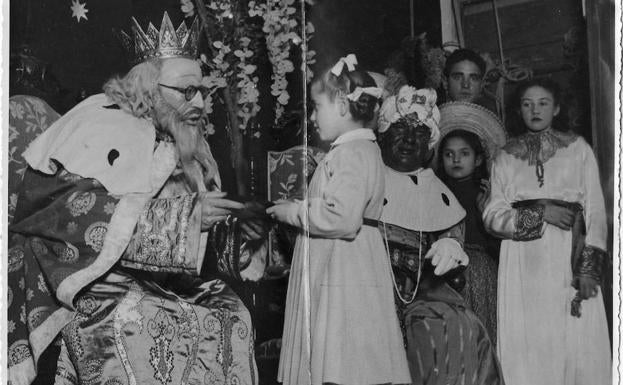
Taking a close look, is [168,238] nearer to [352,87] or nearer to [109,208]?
[109,208]

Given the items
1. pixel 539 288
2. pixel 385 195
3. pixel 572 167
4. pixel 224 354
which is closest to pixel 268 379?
pixel 224 354

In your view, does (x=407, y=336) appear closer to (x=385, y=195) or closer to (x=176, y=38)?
(x=385, y=195)

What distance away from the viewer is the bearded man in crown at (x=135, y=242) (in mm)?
4117

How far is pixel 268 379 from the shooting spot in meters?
4.42

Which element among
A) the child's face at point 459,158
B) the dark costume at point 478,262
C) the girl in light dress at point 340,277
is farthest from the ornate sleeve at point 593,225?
the girl in light dress at point 340,277

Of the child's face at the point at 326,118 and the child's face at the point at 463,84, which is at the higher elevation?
the child's face at the point at 463,84

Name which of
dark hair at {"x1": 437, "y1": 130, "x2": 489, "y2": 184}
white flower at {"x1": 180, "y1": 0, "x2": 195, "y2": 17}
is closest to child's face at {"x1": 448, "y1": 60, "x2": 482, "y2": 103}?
dark hair at {"x1": 437, "y1": 130, "x2": 489, "y2": 184}

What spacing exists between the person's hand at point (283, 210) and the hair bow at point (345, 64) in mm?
576

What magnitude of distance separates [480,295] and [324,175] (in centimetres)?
84

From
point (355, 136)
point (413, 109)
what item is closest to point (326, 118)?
point (355, 136)

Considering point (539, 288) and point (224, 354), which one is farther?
point (539, 288)

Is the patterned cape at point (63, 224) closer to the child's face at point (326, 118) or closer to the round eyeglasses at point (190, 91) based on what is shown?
the round eyeglasses at point (190, 91)

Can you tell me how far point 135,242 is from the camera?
421 centimetres

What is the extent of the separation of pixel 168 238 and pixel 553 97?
1.74 metres
